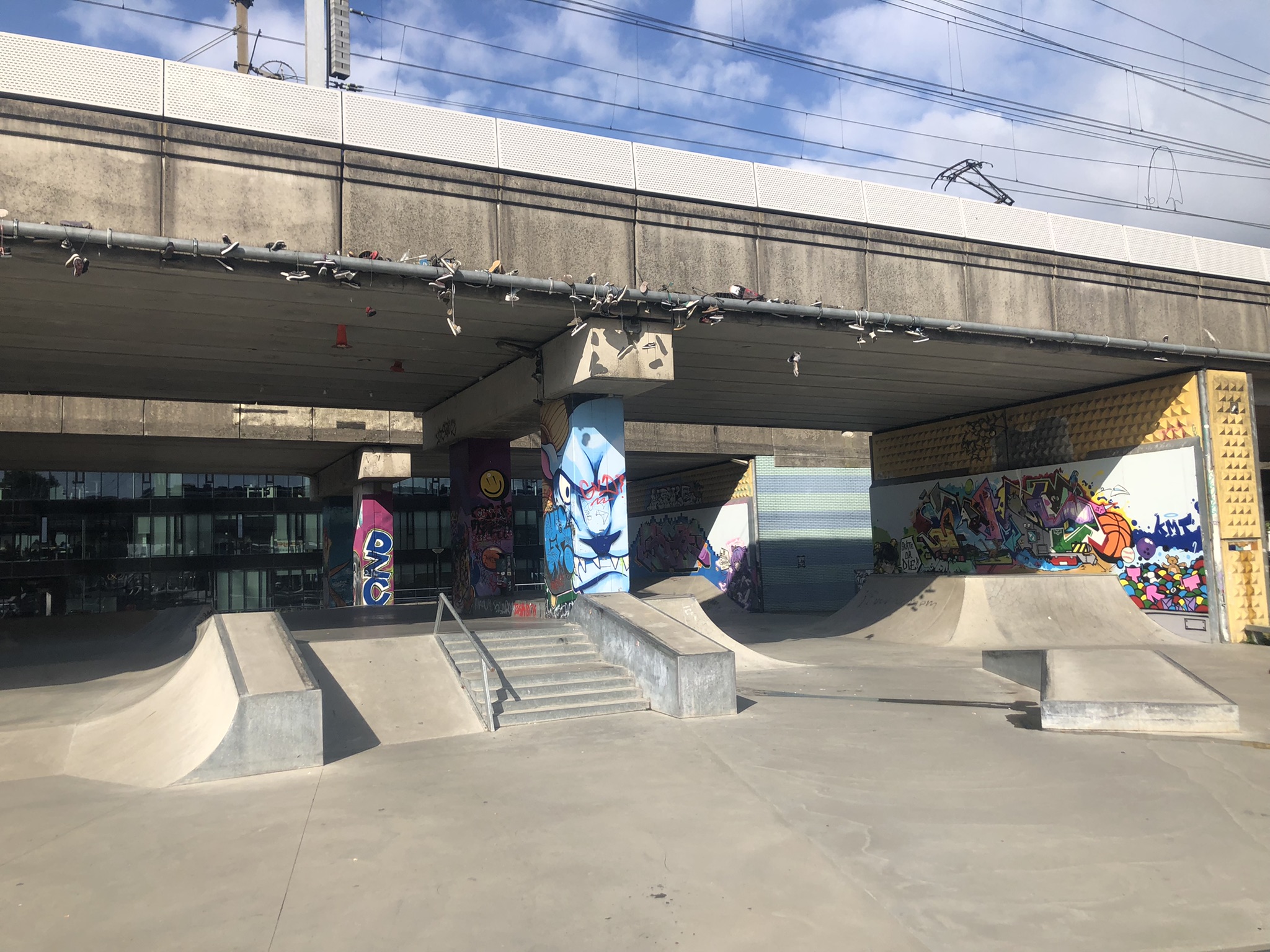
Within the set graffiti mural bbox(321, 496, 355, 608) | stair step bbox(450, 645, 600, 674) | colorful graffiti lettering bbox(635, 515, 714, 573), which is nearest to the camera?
stair step bbox(450, 645, 600, 674)

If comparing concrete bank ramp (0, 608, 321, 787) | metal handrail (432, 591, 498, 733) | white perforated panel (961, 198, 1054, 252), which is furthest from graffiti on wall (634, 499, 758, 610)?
concrete bank ramp (0, 608, 321, 787)

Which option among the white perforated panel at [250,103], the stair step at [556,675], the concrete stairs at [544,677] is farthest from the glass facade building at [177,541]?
the white perforated panel at [250,103]

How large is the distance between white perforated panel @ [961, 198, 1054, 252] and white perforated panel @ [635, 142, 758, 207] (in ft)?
13.1

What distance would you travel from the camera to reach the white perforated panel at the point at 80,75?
332 inches

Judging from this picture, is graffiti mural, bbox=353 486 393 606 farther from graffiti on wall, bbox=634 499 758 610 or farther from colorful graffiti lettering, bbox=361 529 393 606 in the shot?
graffiti on wall, bbox=634 499 758 610

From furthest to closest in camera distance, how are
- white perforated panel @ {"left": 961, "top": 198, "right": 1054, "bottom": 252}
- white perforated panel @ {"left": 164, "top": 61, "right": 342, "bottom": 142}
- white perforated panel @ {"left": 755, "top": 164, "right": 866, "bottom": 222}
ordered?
white perforated panel @ {"left": 961, "top": 198, "right": 1054, "bottom": 252}, white perforated panel @ {"left": 755, "top": 164, "right": 866, "bottom": 222}, white perforated panel @ {"left": 164, "top": 61, "right": 342, "bottom": 142}

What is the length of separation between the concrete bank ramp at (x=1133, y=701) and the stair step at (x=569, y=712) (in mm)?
4185

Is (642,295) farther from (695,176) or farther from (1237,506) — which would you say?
(1237,506)

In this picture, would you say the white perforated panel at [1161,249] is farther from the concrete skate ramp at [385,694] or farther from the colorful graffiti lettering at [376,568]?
the colorful graffiti lettering at [376,568]

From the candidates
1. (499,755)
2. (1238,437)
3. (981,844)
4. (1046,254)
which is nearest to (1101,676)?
(981,844)

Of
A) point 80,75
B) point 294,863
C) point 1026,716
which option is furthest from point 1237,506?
point 80,75

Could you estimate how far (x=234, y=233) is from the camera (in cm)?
938

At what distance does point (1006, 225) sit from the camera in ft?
46.0

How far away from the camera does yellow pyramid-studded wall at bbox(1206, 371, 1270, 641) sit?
52.0 feet
